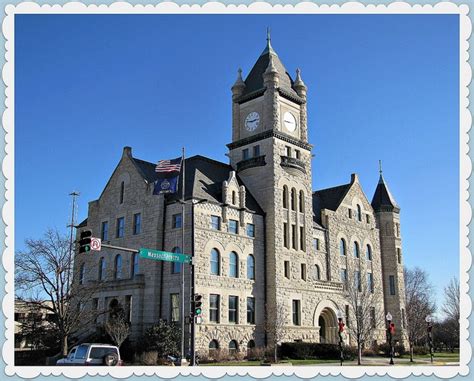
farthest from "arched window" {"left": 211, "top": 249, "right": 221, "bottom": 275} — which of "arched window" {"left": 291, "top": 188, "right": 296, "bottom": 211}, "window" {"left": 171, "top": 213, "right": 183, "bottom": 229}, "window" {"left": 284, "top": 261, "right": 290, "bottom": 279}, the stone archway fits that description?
the stone archway

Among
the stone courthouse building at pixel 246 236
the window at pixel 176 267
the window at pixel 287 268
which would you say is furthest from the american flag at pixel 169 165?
the window at pixel 287 268

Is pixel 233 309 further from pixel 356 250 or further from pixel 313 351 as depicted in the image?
pixel 356 250

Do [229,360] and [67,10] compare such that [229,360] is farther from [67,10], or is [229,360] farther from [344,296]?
[67,10]

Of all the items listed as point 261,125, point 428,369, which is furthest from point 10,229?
point 261,125

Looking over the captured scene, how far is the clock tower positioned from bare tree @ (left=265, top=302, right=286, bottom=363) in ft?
1.05

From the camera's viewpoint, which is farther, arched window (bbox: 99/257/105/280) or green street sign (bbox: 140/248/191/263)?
arched window (bbox: 99/257/105/280)

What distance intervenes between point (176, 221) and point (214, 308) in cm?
772

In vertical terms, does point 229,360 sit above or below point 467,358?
below

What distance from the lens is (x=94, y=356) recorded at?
2705 cm

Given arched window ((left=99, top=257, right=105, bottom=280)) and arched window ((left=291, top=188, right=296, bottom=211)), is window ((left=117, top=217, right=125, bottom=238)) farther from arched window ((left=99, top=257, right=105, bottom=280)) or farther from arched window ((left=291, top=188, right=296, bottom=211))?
arched window ((left=291, top=188, right=296, bottom=211))

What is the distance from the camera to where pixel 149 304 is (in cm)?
4491

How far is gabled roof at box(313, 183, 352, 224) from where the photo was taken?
62.3m

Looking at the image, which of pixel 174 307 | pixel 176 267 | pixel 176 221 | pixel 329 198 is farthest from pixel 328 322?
pixel 176 221

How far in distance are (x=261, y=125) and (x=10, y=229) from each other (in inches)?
1598
